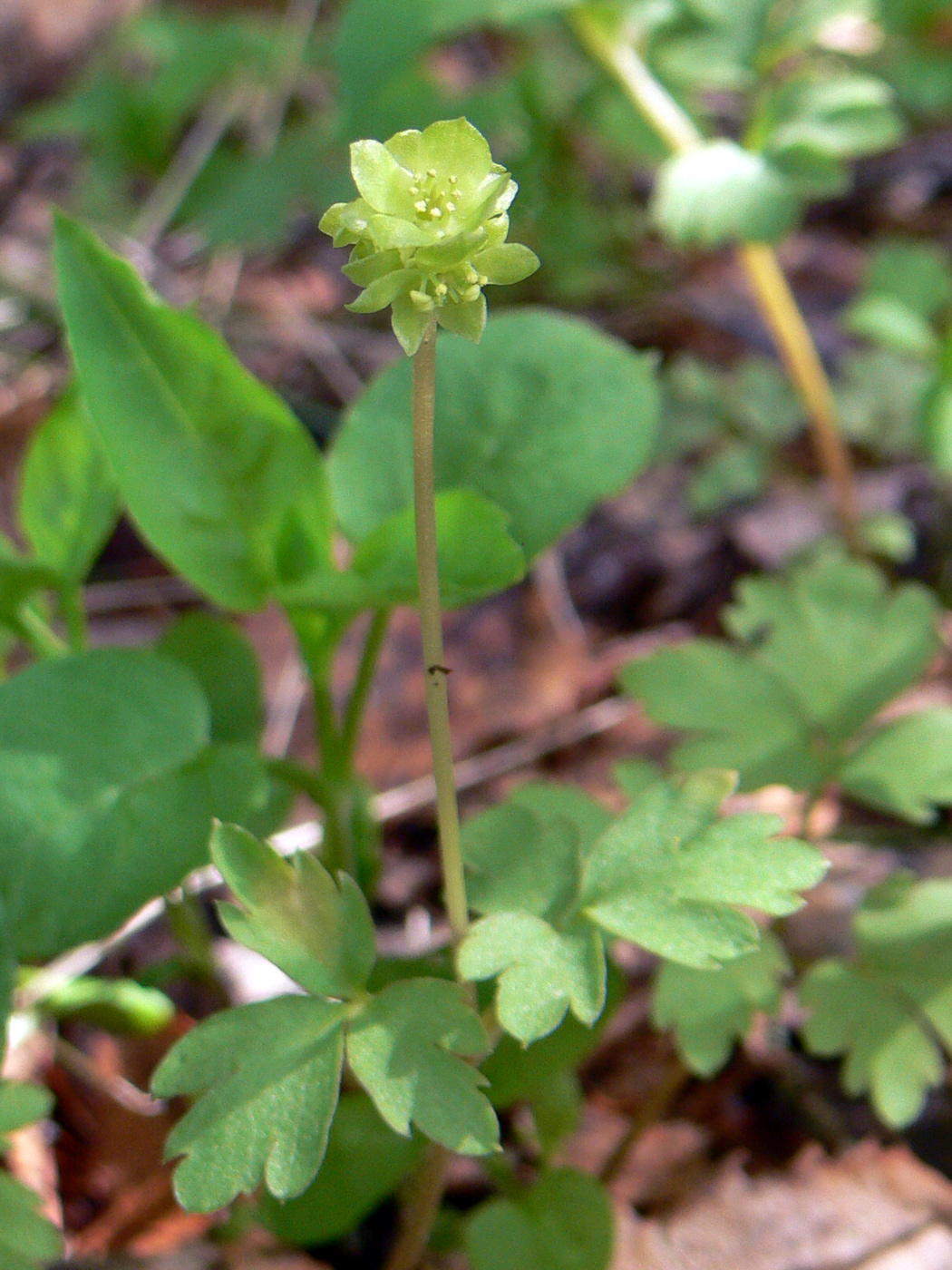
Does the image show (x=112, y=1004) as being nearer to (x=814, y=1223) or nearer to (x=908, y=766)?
(x=814, y=1223)

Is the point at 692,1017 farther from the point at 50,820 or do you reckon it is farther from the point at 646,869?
the point at 50,820

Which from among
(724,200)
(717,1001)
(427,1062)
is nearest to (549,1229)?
(717,1001)

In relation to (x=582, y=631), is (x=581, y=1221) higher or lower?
higher

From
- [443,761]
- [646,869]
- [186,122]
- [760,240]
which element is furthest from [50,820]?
[186,122]

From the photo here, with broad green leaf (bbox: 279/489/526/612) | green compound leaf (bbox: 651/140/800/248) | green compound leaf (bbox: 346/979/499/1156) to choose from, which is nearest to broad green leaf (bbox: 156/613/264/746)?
broad green leaf (bbox: 279/489/526/612)

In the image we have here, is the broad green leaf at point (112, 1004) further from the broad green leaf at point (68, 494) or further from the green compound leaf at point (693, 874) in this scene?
the green compound leaf at point (693, 874)

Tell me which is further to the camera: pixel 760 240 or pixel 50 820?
pixel 760 240
